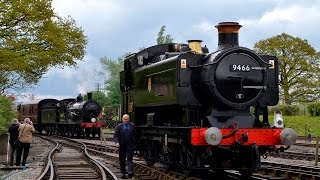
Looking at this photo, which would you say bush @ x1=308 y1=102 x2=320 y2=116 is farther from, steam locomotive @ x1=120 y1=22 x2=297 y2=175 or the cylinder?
the cylinder

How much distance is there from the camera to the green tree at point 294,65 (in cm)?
6344

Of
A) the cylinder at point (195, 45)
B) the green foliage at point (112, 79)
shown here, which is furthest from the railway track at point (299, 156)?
the green foliage at point (112, 79)

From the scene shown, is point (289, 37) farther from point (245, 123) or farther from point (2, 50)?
point (245, 123)

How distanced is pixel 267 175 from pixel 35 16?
1369 centimetres

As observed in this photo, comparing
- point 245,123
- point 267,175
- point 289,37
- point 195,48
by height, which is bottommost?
point 267,175

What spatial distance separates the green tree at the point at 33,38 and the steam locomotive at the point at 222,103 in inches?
440

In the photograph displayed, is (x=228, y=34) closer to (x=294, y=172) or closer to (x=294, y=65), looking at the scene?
(x=294, y=172)

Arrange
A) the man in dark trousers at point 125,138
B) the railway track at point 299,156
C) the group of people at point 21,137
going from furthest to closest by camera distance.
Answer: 1. the railway track at point 299,156
2. the group of people at point 21,137
3. the man in dark trousers at point 125,138

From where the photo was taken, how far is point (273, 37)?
68375 mm

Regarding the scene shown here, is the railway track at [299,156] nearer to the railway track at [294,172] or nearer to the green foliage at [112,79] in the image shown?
the railway track at [294,172]

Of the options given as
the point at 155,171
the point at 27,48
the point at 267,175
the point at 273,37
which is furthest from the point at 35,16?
the point at 273,37

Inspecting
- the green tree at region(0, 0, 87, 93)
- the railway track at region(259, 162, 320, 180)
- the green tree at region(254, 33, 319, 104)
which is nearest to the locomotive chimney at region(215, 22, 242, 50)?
the railway track at region(259, 162, 320, 180)

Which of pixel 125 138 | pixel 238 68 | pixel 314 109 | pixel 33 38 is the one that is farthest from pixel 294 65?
pixel 238 68

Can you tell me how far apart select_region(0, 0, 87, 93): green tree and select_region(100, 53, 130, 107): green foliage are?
47624 millimetres
